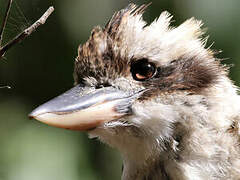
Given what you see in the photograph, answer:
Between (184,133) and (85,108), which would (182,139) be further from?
(85,108)

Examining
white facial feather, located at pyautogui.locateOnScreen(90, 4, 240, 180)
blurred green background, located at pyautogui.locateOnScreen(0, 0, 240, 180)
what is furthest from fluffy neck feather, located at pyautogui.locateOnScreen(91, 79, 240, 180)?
blurred green background, located at pyautogui.locateOnScreen(0, 0, 240, 180)

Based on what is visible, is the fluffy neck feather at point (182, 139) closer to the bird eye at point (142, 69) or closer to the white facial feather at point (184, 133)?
the white facial feather at point (184, 133)

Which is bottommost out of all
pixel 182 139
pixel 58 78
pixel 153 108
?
pixel 182 139

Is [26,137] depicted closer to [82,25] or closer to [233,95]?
[82,25]

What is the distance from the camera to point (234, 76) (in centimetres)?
477

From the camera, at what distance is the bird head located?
2.83m

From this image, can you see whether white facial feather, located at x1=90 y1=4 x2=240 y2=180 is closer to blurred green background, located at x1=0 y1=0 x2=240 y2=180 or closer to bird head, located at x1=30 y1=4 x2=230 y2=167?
bird head, located at x1=30 y1=4 x2=230 y2=167

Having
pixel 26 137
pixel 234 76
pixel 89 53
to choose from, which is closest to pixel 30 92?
pixel 26 137

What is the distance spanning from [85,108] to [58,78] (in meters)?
2.61

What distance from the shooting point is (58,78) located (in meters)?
5.37

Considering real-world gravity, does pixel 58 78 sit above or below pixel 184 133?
above

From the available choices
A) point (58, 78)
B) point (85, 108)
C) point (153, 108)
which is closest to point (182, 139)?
point (153, 108)

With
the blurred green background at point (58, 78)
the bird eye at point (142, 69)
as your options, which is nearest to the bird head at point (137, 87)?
the bird eye at point (142, 69)

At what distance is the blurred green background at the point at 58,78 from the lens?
4.50 metres
